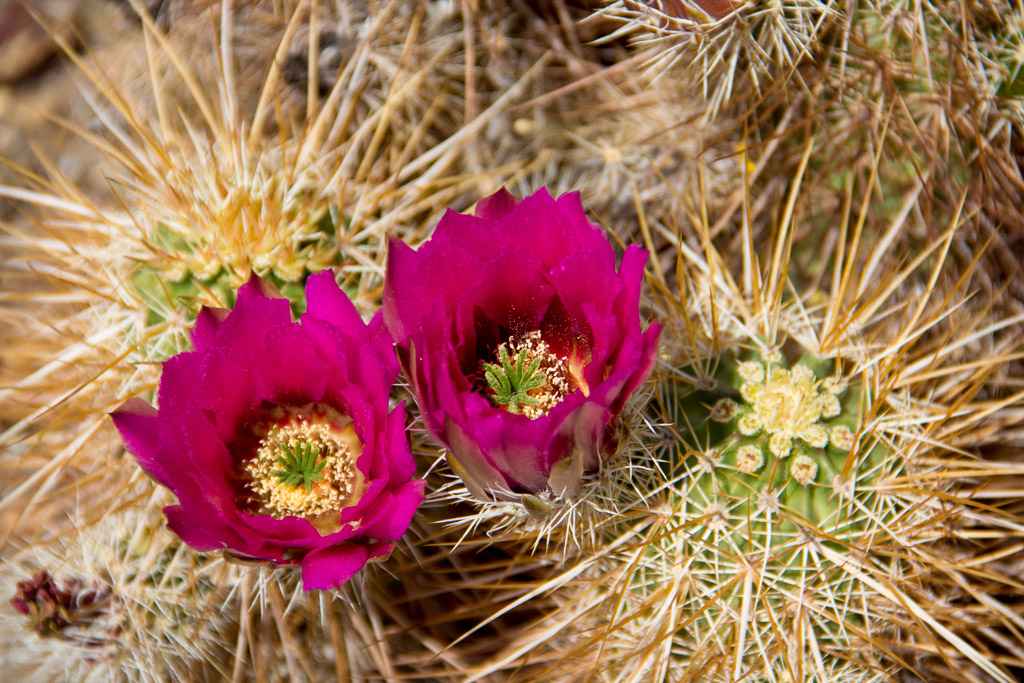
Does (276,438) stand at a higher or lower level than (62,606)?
higher

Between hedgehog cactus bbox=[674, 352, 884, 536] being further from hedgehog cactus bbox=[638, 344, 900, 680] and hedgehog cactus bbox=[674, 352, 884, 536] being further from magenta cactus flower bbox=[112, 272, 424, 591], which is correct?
magenta cactus flower bbox=[112, 272, 424, 591]

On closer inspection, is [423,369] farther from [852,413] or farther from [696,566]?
[852,413]

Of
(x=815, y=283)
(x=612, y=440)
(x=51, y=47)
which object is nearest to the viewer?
(x=612, y=440)

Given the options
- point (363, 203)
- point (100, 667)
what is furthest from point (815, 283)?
point (100, 667)

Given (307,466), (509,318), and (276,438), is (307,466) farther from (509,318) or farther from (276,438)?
(509,318)

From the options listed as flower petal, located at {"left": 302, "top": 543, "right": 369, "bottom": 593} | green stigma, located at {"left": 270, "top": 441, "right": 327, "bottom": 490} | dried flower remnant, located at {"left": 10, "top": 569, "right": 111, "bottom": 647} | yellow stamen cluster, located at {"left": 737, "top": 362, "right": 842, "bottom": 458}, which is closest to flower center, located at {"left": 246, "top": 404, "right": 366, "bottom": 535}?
green stigma, located at {"left": 270, "top": 441, "right": 327, "bottom": 490}

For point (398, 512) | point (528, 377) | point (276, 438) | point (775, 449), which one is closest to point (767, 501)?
point (775, 449)

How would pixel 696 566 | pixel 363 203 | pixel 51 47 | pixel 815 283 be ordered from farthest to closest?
pixel 51 47, pixel 815 283, pixel 363 203, pixel 696 566

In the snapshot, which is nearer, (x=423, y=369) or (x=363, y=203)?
(x=423, y=369)
